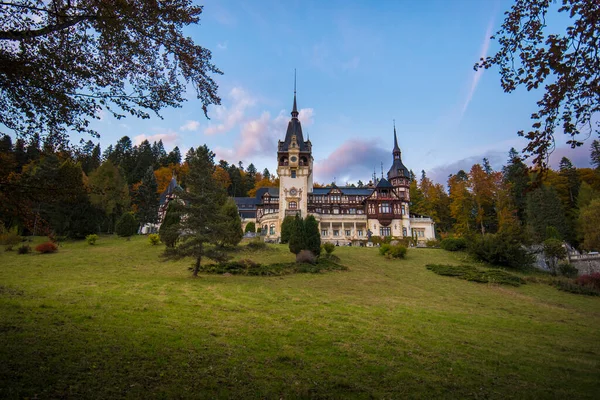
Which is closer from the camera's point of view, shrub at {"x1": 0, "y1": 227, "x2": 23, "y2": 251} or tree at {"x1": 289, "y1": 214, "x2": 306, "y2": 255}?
shrub at {"x1": 0, "y1": 227, "x2": 23, "y2": 251}

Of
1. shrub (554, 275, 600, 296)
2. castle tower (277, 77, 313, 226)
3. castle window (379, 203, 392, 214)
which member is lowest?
shrub (554, 275, 600, 296)

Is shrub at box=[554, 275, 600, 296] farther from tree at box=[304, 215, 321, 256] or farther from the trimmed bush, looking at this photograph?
tree at box=[304, 215, 321, 256]

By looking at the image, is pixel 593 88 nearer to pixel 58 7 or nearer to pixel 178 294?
pixel 58 7

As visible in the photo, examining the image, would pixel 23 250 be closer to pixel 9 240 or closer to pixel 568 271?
pixel 9 240

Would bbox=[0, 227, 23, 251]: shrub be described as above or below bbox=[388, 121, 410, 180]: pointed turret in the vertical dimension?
below

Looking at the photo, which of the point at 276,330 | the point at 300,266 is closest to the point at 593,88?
the point at 276,330

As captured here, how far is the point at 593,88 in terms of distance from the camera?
6027 mm

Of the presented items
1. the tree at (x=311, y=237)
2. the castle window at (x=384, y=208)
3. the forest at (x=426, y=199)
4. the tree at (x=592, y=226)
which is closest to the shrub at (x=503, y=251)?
the forest at (x=426, y=199)

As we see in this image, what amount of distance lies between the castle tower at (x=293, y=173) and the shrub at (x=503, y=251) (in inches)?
1261

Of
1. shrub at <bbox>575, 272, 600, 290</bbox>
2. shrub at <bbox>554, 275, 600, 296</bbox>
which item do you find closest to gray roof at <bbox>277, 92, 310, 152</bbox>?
shrub at <bbox>554, 275, 600, 296</bbox>

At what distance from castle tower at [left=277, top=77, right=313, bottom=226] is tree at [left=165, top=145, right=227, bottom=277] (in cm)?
3717

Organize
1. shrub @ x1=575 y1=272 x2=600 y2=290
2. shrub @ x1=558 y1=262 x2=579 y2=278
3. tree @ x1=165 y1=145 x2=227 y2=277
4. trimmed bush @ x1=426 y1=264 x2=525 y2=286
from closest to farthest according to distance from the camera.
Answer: tree @ x1=165 y1=145 x2=227 y2=277, shrub @ x1=575 y1=272 x2=600 y2=290, trimmed bush @ x1=426 y1=264 x2=525 y2=286, shrub @ x1=558 y1=262 x2=579 y2=278

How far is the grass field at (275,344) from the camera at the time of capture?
641cm

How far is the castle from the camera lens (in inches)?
2376
